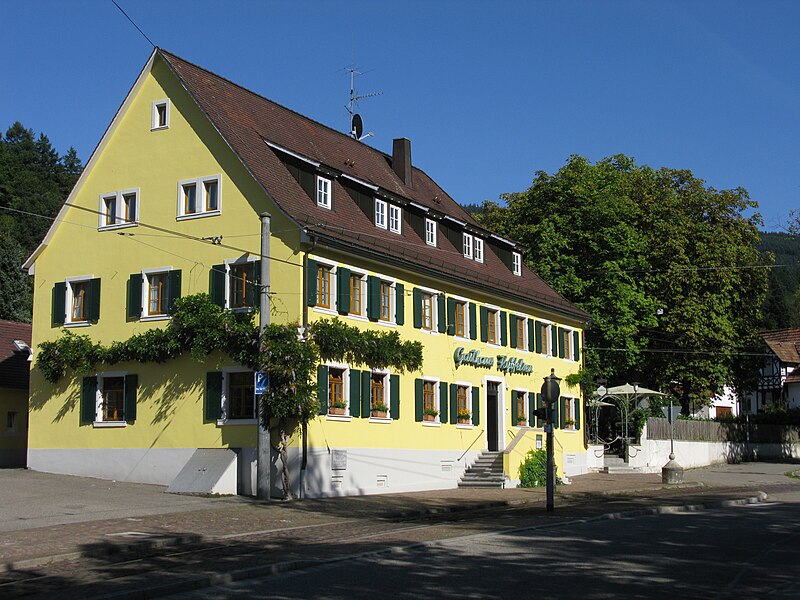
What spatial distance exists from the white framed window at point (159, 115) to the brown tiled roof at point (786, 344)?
54.0m

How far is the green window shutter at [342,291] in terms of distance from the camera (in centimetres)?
2892

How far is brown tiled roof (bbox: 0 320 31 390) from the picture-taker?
37438 mm

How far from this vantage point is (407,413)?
105ft

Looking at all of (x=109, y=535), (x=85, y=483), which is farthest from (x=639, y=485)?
(x=109, y=535)

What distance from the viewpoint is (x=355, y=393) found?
96.4 ft

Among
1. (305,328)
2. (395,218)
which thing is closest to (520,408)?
(395,218)

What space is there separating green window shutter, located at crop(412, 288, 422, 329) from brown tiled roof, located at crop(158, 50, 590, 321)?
859 millimetres

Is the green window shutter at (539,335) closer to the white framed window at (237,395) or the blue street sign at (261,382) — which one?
the white framed window at (237,395)

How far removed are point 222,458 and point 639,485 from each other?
15.3m

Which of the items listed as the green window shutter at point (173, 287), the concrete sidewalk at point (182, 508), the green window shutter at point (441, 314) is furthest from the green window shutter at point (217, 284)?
the green window shutter at point (441, 314)

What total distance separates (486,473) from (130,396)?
11.9 metres

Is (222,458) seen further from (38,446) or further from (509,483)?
(509,483)

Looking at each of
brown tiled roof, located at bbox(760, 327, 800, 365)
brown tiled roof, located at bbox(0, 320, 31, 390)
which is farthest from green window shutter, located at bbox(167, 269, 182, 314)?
brown tiled roof, located at bbox(760, 327, 800, 365)

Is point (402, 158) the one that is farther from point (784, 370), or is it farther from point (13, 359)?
point (784, 370)
